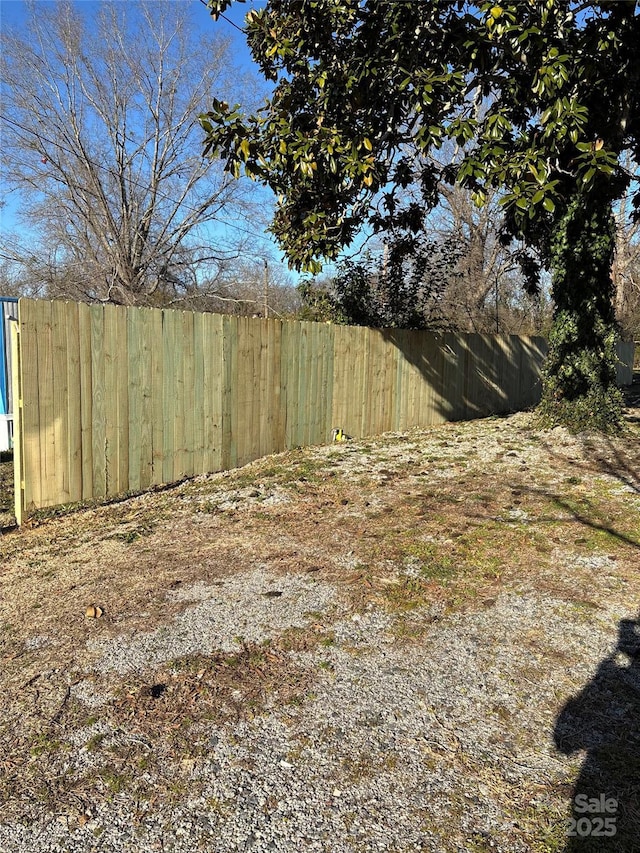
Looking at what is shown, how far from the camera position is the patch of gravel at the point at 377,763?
171 centimetres

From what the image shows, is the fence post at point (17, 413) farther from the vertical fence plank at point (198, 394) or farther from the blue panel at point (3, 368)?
the blue panel at point (3, 368)

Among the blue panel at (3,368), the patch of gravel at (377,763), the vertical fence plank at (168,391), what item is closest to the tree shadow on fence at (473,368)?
the vertical fence plank at (168,391)

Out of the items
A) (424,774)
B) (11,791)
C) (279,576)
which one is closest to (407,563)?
(279,576)

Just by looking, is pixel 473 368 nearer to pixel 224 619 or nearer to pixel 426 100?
pixel 426 100

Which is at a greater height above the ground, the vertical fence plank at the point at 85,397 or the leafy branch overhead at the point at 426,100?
the leafy branch overhead at the point at 426,100

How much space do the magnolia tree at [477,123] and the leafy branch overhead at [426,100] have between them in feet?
0.06

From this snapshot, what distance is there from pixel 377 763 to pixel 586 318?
631cm

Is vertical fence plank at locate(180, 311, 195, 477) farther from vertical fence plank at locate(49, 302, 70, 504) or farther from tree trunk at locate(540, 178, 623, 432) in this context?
tree trunk at locate(540, 178, 623, 432)

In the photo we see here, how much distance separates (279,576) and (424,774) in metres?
1.82

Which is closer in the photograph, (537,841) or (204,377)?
(537,841)

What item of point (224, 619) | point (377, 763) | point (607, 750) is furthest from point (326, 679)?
point (607, 750)

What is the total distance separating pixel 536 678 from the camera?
8.18 feet

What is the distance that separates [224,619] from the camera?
→ 307 cm

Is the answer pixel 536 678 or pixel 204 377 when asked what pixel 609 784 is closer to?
pixel 536 678
